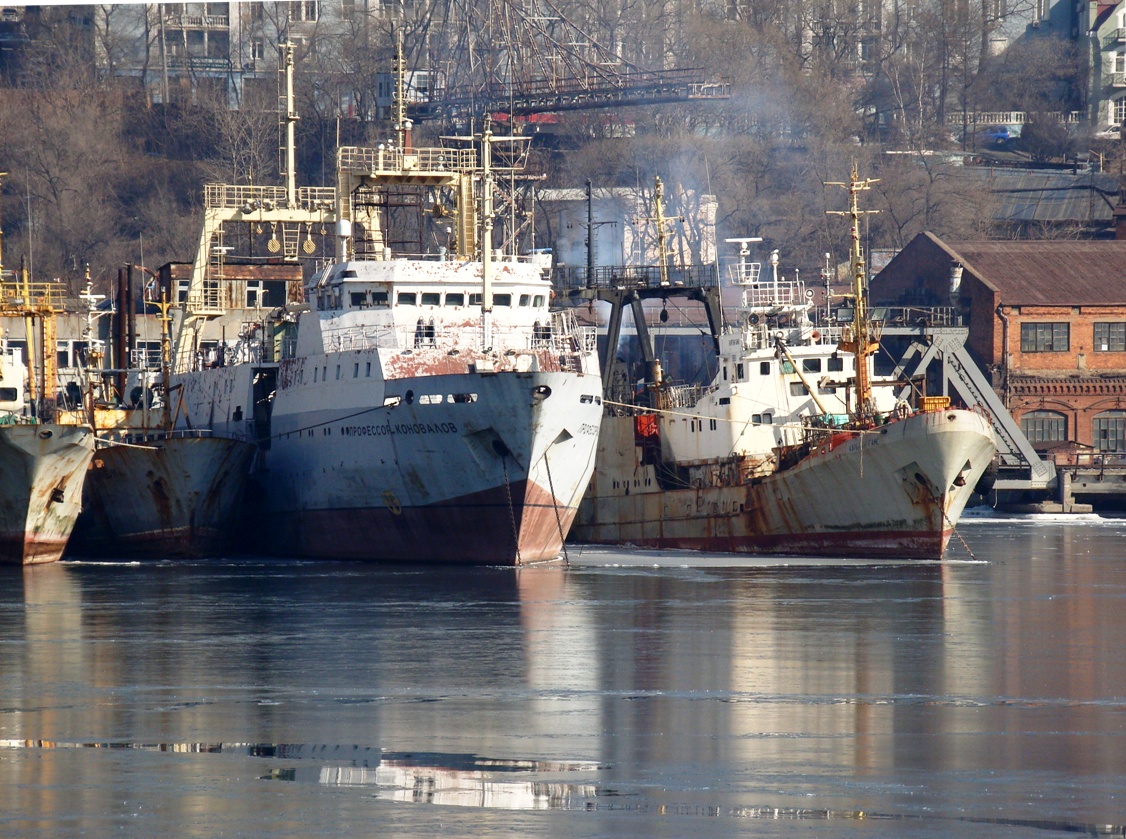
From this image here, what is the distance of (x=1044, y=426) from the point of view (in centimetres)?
7938

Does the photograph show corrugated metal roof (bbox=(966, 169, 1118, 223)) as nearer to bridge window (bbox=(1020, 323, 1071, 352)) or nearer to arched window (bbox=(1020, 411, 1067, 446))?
bridge window (bbox=(1020, 323, 1071, 352))

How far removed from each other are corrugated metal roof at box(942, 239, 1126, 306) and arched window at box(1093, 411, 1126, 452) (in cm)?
506

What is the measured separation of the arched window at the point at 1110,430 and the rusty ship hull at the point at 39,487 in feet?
160

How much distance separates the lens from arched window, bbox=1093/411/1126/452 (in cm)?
7875

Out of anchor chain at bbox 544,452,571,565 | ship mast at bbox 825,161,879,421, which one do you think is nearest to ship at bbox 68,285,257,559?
anchor chain at bbox 544,452,571,565

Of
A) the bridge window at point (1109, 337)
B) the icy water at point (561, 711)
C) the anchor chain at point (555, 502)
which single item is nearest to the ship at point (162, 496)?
the anchor chain at point (555, 502)

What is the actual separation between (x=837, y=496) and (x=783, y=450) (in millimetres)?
2812

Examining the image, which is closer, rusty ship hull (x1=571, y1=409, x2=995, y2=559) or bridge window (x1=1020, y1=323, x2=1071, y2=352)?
rusty ship hull (x1=571, y1=409, x2=995, y2=559)

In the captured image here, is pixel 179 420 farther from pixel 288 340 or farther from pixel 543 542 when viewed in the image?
pixel 543 542

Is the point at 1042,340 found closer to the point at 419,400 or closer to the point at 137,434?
the point at 137,434

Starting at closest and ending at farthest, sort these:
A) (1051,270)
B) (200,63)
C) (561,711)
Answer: (561,711) → (1051,270) → (200,63)

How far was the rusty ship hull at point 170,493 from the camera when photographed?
1797 inches

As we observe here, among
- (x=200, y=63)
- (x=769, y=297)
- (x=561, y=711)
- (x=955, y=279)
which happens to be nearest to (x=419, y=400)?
(x=769, y=297)

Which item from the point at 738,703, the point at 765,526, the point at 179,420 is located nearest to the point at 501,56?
the point at 179,420
